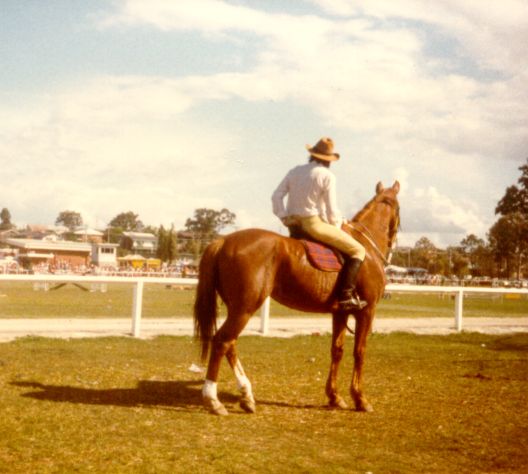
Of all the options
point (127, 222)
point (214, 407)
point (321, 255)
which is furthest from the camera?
point (127, 222)

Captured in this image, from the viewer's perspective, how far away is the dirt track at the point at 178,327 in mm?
13978

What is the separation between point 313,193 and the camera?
25.3 feet

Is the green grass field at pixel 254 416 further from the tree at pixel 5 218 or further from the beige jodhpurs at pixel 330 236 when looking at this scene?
the tree at pixel 5 218

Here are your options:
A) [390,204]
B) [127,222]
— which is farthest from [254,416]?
[127,222]

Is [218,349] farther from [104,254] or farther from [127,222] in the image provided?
[127,222]

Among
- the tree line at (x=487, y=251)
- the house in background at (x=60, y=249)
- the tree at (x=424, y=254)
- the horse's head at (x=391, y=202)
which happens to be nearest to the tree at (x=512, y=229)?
the tree line at (x=487, y=251)

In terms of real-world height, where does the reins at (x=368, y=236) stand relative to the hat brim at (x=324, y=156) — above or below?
below

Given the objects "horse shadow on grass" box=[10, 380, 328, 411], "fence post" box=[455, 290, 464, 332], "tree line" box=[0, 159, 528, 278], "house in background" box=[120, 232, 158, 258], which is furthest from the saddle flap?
"house in background" box=[120, 232, 158, 258]

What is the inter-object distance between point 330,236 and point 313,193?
521mm

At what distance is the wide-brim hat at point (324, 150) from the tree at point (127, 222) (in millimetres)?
168941

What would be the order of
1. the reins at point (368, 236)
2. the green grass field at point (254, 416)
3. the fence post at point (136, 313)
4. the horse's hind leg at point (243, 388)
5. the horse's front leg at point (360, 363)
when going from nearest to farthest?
the green grass field at point (254, 416) → the horse's hind leg at point (243, 388) → the horse's front leg at point (360, 363) → the reins at point (368, 236) → the fence post at point (136, 313)

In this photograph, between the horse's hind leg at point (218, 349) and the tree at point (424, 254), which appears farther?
the tree at point (424, 254)

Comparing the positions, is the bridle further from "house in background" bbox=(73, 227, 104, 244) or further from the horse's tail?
"house in background" bbox=(73, 227, 104, 244)

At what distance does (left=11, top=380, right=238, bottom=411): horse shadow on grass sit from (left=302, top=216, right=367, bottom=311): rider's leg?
1.85m
